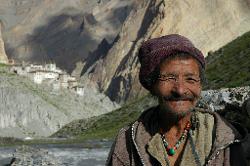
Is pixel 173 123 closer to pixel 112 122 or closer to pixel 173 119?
pixel 173 119

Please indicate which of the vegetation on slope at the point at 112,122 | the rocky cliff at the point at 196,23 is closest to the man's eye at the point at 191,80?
the vegetation on slope at the point at 112,122

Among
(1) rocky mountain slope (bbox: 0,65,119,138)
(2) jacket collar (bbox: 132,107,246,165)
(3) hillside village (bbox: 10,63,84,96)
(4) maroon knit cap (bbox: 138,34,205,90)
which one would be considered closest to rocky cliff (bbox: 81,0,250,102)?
(3) hillside village (bbox: 10,63,84,96)

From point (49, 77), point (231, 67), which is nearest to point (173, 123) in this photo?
point (231, 67)

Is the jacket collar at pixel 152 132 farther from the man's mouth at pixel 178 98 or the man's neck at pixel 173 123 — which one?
the man's mouth at pixel 178 98

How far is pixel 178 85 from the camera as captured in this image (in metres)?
5.76

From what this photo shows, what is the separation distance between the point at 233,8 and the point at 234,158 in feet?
593

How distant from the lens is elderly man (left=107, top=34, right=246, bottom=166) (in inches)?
224

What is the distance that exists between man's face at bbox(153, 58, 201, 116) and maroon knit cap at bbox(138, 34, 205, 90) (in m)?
0.08

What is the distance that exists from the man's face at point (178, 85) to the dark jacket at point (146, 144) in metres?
0.31

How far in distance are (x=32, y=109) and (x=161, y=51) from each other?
5194 inches

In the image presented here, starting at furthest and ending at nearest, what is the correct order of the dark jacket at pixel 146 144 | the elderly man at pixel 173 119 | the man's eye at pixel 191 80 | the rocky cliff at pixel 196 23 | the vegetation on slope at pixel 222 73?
the rocky cliff at pixel 196 23 < the vegetation on slope at pixel 222 73 < the man's eye at pixel 191 80 < the elderly man at pixel 173 119 < the dark jacket at pixel 146 144

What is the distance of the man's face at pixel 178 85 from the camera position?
573 centimetres

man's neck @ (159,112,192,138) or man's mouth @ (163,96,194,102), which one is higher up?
man's mouth @ (163,96,194,102)

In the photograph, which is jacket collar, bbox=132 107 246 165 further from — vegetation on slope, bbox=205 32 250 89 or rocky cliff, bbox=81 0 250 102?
rocky cliff, bbox=81 0 250 102
